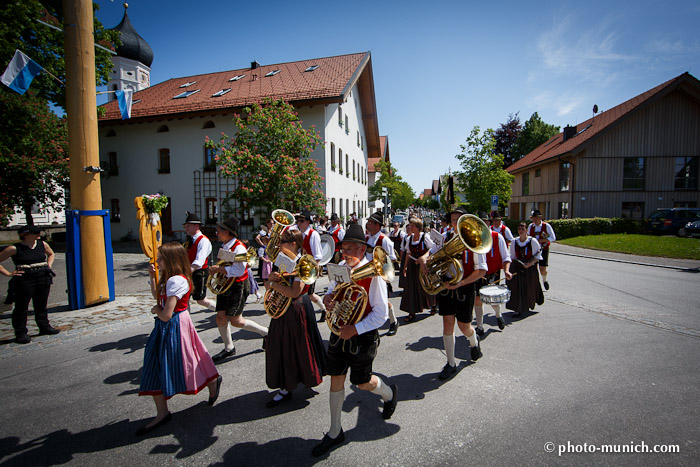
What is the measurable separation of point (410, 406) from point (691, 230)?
24.8m

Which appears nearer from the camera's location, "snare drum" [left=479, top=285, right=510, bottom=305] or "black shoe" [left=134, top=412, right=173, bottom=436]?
"black shoe" [left=134, top=412, right=173, bottom=436]

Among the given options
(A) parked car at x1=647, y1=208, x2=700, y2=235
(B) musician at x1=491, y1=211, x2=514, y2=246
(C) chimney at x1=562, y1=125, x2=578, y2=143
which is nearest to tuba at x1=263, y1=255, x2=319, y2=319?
(B) musician at x1=491, y1=211, x2=514, y2=246

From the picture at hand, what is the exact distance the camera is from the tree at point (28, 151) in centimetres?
1770

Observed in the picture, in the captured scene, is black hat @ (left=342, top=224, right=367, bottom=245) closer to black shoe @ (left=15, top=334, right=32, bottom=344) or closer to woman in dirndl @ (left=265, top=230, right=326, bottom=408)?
woman in dirndl @ (left=265, top=230, right=326, bottom=408)

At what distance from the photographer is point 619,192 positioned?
25562 mm

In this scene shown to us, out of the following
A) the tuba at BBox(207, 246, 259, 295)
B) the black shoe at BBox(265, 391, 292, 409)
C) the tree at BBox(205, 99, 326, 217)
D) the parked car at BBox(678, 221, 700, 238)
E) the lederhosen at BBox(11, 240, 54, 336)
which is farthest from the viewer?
the parked car at BBox(678, 221, 700, 238)

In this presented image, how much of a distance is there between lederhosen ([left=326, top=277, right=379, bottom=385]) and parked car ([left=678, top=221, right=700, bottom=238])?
25.4 m

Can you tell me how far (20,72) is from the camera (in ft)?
23.8

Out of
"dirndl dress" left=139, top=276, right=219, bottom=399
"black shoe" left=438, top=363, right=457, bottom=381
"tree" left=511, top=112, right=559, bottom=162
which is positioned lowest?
"black shoe" left=438, top=363, right=457, bottom=381

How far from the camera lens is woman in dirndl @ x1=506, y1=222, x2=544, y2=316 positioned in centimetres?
666

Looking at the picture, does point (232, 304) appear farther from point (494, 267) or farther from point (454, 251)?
point (494, 267)

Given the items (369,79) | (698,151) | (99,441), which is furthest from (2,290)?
(698,151)

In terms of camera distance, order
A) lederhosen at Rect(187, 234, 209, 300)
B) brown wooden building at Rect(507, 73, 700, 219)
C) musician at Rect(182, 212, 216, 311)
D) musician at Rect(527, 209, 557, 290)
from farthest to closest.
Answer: brown wooden building at Rect(507, 73, 700, 219) < musician at Rect(527, 209, 557, 290) < lederhosen at Rect(187, 234, 209, 300) < musician at Rect(182, 212, 216, 311)

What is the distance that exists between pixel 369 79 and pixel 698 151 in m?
25.2
